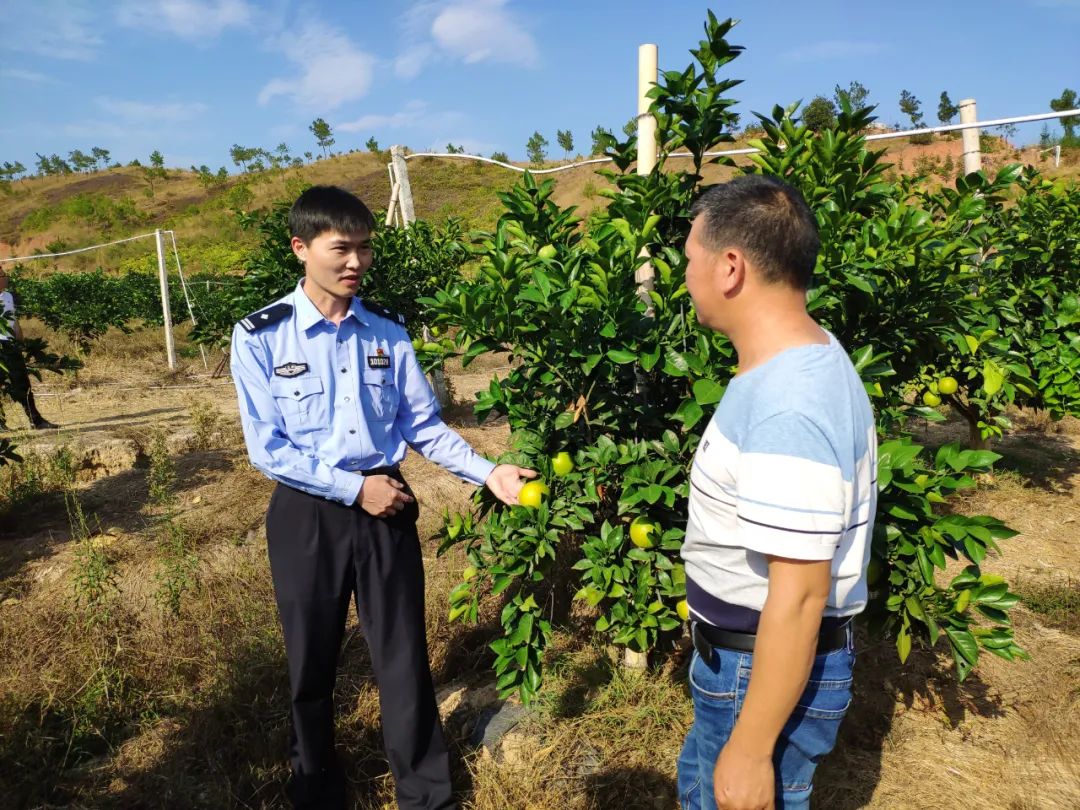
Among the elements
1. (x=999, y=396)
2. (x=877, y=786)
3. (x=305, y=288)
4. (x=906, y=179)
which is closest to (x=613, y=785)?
(x=877, y=786)

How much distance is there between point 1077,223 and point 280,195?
4117 centimetres

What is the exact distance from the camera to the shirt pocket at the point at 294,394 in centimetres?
200

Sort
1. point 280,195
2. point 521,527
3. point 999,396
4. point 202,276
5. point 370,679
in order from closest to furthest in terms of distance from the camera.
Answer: point 521,527
point 370,679
point 999,396
point 202,276
point 280,195

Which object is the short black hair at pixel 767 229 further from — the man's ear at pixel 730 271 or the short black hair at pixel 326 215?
the short black hair at pixel 326 215

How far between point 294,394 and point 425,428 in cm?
47

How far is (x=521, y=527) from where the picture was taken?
205cm

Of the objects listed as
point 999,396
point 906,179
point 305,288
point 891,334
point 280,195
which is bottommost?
point 999,396

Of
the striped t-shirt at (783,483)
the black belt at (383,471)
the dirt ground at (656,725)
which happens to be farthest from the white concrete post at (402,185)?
the striped t-shirt at (783,483)

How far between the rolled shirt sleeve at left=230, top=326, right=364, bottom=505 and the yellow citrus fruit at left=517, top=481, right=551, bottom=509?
0.47m

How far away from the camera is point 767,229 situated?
3.53ft

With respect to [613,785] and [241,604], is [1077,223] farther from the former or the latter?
[241,604]

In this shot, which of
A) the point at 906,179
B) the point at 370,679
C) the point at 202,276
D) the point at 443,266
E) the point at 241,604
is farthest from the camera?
the point at 202,276

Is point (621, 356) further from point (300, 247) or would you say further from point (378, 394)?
point (300, 247)

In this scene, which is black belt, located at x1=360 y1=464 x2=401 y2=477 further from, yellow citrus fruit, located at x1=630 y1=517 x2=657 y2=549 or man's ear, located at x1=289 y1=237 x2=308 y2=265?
yellow citrus fruit, located at x1=630 y1=517 x2=657 y2=549
